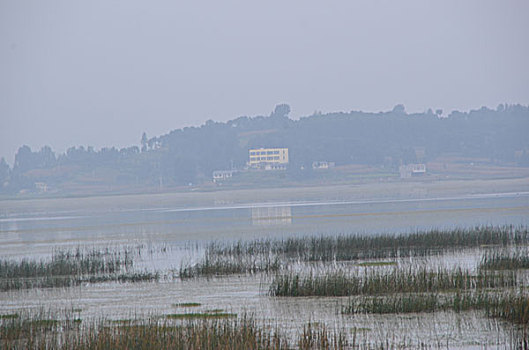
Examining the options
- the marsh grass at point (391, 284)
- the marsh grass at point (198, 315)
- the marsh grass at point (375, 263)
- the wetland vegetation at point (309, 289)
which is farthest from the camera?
the marsh grass at point (375, 263)

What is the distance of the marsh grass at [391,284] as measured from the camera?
17781 mm

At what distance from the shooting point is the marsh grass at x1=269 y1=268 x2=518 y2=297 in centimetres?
1778

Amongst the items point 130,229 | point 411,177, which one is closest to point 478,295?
point 130,229

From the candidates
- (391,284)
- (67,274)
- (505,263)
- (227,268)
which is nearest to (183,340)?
(391,284)

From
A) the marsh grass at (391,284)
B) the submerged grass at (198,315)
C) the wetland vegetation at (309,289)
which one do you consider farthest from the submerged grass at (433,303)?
the submerged grass at (198,315)

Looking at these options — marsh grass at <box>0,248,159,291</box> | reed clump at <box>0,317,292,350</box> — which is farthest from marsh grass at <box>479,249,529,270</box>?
marsh grass at <box>0,248,159,291</box>

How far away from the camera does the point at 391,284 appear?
699 inches

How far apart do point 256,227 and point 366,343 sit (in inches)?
1481

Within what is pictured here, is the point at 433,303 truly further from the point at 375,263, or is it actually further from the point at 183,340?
the point at 375,263

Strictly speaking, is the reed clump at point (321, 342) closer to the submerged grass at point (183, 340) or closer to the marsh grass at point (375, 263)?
the submerged grass at point (183, 340)

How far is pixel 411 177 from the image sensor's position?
194 metres

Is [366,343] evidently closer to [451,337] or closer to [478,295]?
[451,337]

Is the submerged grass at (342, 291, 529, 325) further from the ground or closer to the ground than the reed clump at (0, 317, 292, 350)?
closer to the ground

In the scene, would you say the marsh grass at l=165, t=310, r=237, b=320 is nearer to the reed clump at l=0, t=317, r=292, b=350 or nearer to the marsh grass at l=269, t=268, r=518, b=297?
the marsh grass at l=269, t=268, r=518, b=297
